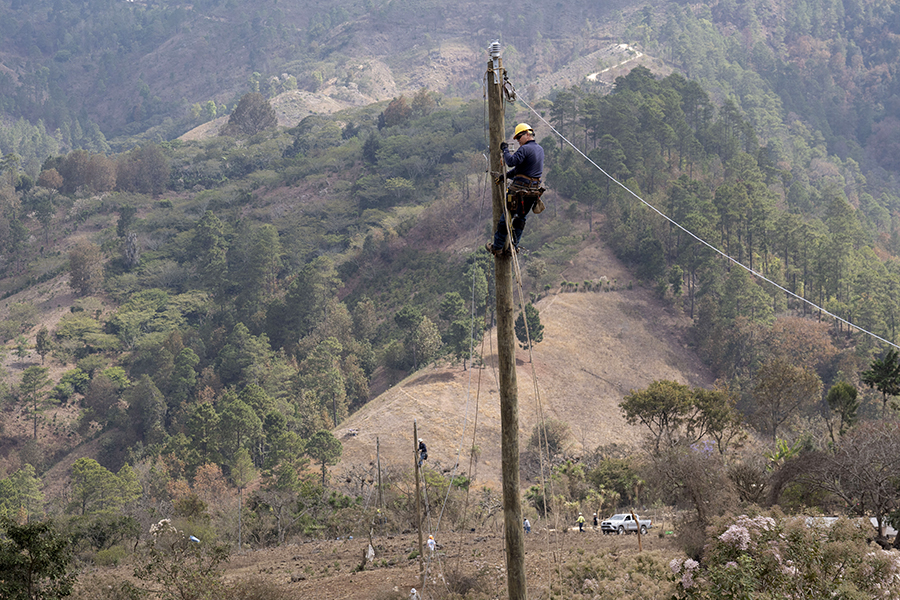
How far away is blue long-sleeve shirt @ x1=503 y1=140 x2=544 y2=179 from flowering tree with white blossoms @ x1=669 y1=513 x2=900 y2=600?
20.9 ft

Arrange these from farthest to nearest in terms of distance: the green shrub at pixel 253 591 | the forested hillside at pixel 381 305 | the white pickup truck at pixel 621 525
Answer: the forested hillside at pixel 381 305
the white pickup truck at pixel 621 525
the green shrub at pixel 253 591

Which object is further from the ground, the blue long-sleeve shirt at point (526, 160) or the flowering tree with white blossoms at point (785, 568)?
Answer: the blue long-sleeve shirt at point (526, 160)

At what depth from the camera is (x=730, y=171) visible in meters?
105

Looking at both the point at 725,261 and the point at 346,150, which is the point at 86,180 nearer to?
the point at 346,150

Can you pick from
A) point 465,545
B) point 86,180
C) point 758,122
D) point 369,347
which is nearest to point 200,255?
point 86,180

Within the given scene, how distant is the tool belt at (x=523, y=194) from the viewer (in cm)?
950

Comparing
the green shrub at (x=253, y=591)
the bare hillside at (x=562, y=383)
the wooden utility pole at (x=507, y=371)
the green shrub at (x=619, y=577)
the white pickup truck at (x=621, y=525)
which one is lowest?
the bare hillside at (x=562, y=383)

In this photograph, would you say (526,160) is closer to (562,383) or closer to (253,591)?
(253,591)

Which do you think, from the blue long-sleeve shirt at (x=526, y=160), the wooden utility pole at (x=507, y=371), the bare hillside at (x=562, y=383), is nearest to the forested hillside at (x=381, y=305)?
the bare hillside at (x=562, y=383)

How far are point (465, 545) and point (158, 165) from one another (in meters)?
136

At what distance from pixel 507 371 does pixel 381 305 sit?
87338mm

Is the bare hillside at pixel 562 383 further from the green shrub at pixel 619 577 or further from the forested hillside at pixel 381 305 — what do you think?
the green shrub at pixel 619 577

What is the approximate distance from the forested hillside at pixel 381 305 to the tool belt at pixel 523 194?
595 inches

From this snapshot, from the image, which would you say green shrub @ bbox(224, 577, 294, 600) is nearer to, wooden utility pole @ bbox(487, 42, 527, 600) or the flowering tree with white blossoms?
the flowering tree with white blossoms
